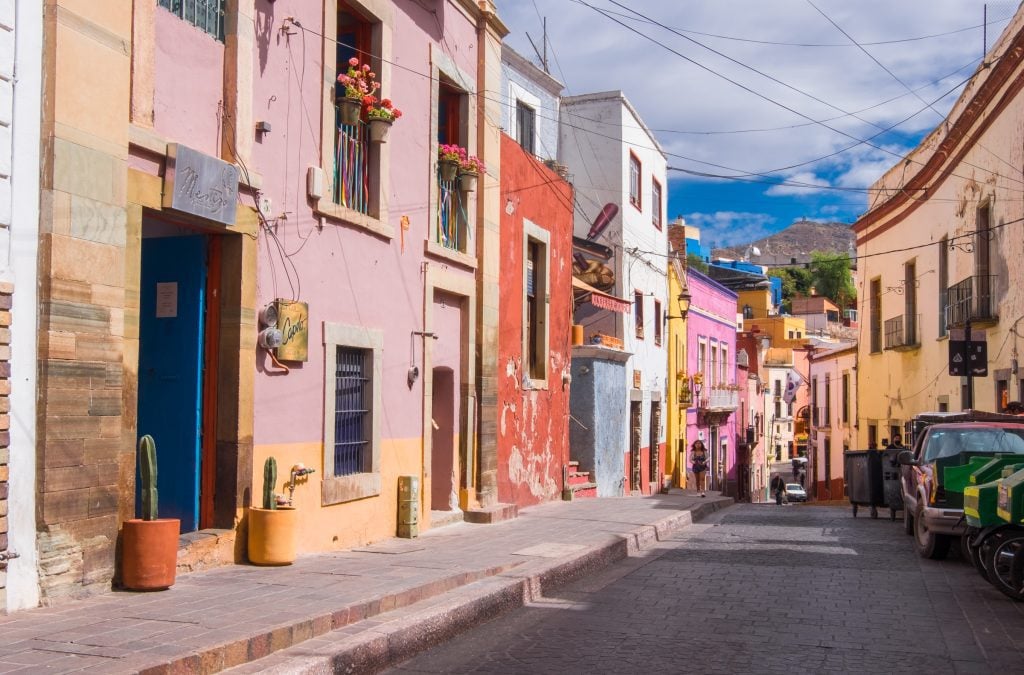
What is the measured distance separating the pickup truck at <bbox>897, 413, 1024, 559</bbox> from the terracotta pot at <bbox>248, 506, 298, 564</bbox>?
7.24 metres

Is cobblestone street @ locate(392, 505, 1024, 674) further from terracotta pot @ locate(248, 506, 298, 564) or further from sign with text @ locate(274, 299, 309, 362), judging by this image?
sign with text @ locate(274, 299, 309, 362)

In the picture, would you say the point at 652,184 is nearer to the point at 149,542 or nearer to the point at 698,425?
the point at 698,425

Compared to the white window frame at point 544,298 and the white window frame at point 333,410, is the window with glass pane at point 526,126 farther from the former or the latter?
the white window frame at point 333,410

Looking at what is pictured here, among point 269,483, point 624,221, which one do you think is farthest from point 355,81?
point 624,221

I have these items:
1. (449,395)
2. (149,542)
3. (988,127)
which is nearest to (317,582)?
(149,542)

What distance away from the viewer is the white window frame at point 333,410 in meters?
10.6

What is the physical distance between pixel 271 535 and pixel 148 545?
66.5 inches

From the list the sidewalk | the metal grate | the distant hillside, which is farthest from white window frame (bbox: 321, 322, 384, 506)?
the distant hillside

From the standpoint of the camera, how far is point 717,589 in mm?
10016

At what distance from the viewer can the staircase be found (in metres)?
19.4

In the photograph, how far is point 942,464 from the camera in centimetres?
1242

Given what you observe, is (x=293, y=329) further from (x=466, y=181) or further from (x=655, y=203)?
(x=655, y=203)

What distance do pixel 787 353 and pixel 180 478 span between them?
54595mm

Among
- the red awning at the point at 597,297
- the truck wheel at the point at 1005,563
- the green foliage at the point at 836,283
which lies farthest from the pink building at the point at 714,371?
the green foliage at the point at 836,283
